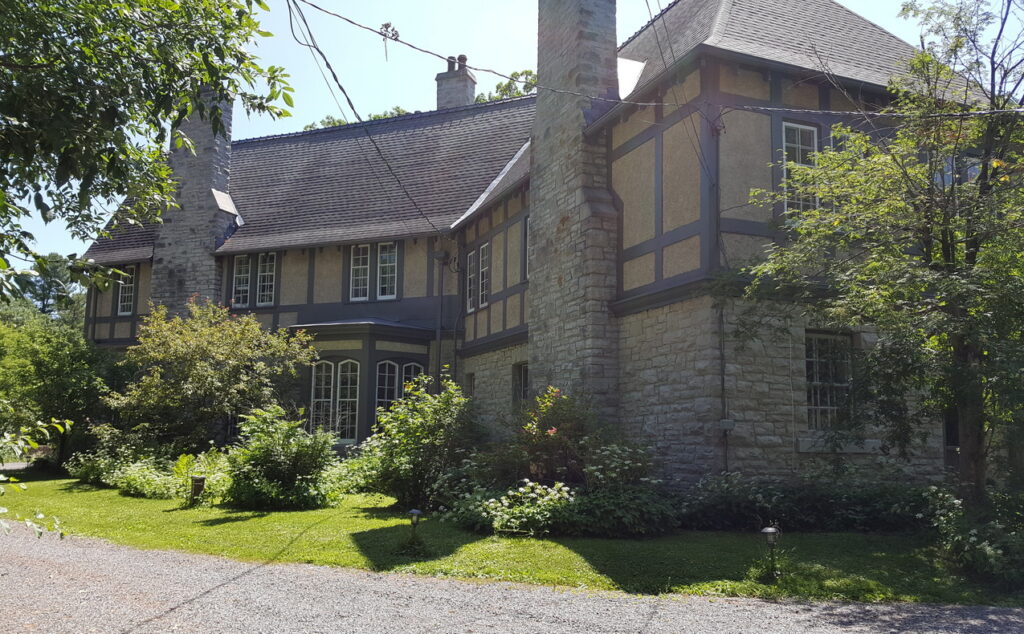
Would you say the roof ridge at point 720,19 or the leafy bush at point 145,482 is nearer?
the roof ridge at point 720,19

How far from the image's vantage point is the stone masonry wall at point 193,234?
2298 cm

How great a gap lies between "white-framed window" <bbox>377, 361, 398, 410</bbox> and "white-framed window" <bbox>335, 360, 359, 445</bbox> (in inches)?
21.7

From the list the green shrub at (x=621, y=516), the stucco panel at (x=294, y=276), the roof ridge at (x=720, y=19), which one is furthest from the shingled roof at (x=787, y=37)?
the stucco panel at (x=294, y=276)

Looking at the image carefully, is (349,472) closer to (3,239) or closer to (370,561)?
(370,561)

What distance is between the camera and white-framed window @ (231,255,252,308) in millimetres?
22766

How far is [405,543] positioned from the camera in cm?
855

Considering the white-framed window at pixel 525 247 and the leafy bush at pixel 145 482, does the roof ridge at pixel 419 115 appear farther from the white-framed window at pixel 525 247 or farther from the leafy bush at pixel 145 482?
the leafy bush at pixel 145 482

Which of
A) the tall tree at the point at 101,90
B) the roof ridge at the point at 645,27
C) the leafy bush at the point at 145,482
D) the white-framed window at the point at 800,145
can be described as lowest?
the leafy bush at the point at 145,482

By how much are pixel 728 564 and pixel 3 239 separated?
6.59m

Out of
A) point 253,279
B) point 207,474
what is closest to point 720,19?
point 207,474

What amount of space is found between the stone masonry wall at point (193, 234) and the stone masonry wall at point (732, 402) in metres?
15.6

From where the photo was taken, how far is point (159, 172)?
6383 millimetres

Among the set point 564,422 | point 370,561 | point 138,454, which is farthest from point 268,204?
point 370,561

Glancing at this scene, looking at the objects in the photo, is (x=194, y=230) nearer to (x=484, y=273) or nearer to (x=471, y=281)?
(x=471, y=281)
